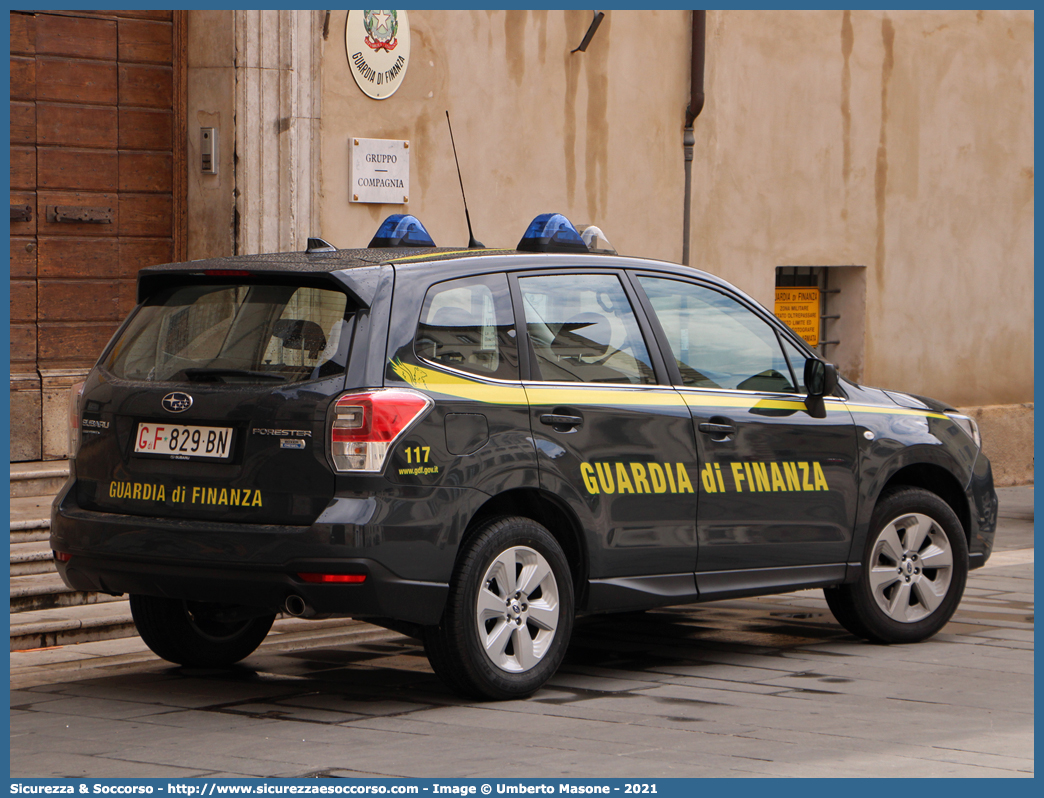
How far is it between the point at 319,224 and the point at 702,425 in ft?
17.0

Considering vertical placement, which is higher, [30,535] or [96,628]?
[30,535]

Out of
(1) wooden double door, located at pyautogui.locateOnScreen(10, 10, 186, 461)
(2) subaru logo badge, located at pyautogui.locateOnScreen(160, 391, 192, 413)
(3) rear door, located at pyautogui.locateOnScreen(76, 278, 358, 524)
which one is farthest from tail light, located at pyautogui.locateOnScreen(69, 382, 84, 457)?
(1) wooden double door, located at pyautogui.locateOnScreen(10, 10, 186, 461)

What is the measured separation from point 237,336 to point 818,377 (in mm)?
2607

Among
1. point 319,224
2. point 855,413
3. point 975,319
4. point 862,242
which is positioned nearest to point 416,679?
point 855,413

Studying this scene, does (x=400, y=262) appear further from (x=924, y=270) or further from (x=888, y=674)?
(x=924, y=270)

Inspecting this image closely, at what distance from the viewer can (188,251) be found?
11.2 m

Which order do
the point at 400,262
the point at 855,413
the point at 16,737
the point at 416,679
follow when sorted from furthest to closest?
the point at 855,413
the point at 416,679
the point at 400,262
the point at 16,737

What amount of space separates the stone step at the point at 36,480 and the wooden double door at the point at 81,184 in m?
0.35

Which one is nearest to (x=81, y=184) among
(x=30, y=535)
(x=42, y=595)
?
(x=30, y=535)

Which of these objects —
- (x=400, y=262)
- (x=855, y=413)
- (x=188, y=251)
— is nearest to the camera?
(x=400, y=262)

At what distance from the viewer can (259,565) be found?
5.77 m

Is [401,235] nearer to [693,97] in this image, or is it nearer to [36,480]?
[36,480]

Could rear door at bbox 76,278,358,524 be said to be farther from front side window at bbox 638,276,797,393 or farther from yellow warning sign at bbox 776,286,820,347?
yellow warning sign at bbox 776,286,820,347

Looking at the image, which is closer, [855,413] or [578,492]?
[578,492]
